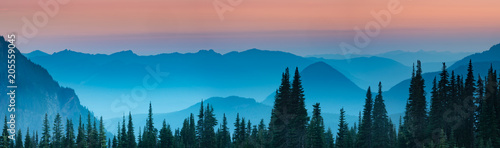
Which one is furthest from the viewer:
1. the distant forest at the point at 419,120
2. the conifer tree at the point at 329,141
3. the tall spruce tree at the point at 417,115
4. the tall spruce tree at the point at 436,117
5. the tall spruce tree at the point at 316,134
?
the conifer tree at the point at 329,141

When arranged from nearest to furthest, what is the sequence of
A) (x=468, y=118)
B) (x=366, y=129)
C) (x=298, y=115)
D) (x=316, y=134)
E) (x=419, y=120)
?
(x=298, y=115)
(x=316, y=134)
(x=419, y=120)
(x=468, y=118)
(x=366, y=129)

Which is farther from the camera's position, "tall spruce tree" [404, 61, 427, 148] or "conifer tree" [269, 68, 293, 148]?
"tall spruce tree" [404, 61, 427, 148]

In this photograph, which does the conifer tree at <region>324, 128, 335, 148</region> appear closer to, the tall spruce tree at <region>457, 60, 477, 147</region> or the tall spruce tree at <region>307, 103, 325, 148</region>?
the tall spruce tree at <region>307, 103, 325, 148</region>

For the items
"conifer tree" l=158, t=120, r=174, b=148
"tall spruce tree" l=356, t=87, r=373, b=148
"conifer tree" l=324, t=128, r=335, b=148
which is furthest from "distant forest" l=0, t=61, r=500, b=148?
"conifer tree" l=158, t=120, r=174, b=148

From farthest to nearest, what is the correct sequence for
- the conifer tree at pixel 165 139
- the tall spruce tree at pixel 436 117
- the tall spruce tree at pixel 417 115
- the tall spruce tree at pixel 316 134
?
the conifer tree at pixel 165 139
the tall spruce tree at pixel 417 115
the tall spruce tree at pixel 436 117
the tall spruce tree at pixel 316 134

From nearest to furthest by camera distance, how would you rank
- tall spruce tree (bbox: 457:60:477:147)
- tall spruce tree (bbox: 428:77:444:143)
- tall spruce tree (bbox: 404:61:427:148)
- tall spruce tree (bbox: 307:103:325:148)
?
tall spruce tree (bbox: 307:103:325:148) < tall spruce tree (bbox: 428:77:444:143) < tall spruce tree (bbox: 404:61:427:148) < tall spruce tree (bbox: 457:60:477:147)

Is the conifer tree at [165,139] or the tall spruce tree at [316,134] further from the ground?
the conifer tree at [165,139]

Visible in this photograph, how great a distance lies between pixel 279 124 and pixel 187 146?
68306 millimetres

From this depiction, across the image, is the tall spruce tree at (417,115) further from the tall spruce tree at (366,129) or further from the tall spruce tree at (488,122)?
the tall spruce tree at (488,122)

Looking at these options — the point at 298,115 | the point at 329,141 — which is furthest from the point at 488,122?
the point at 329,141

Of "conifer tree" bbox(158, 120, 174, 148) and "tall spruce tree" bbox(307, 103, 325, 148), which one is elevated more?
"conifer tree" bbox(158, 120, 174, 148)

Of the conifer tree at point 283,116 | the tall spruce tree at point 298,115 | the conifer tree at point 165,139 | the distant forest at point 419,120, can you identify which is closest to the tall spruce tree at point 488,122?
the distant forest at point 419,120

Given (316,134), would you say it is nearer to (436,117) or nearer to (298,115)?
(298,115)

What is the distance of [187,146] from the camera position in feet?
489
